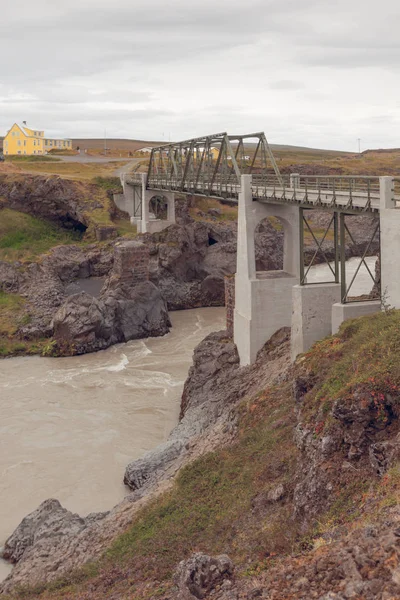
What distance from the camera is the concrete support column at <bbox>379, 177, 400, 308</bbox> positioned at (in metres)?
21.9

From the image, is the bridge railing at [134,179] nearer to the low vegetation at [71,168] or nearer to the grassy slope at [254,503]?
the low vegetation at [71,168]

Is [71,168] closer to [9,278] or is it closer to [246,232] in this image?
[9,278]

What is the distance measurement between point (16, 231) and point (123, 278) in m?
19.9

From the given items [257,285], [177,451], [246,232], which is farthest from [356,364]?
[246,232]

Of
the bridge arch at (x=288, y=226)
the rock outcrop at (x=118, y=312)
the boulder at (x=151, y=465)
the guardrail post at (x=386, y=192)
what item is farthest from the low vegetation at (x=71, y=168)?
the guardrail post at (x=386, y=192)

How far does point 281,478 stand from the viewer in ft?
54.1

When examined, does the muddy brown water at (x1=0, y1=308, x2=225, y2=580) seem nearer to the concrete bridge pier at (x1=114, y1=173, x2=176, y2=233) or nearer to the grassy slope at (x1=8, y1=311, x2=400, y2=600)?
the grassy slope at (x1=8, y1=311, x2=400, y2=600)

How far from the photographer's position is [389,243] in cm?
2217

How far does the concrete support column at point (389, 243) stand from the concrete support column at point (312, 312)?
3.76 metres

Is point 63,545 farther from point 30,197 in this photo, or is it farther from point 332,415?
point 30,197

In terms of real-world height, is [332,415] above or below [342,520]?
above

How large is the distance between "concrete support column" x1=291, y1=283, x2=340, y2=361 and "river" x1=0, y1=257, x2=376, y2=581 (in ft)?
26.0

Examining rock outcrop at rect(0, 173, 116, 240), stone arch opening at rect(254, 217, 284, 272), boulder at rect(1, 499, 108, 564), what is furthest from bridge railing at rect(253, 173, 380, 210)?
rock outcrop at rect(0, 173, 116, 240)

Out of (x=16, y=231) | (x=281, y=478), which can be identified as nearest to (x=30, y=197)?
(x=16, y=231)
